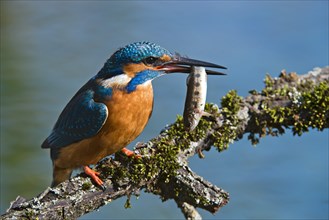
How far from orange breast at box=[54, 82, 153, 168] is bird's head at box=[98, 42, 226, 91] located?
53 millimetres

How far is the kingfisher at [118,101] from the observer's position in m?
4.08

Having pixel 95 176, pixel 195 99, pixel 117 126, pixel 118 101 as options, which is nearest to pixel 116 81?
pixel 118 101

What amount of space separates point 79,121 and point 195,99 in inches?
23.1

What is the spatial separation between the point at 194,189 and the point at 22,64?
149 inches

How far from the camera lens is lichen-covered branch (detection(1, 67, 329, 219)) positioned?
3.62 m

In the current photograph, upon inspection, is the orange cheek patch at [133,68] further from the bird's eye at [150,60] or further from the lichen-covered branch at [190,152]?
the lichen-covered branch at [190,152]

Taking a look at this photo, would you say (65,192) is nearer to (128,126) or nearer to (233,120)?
(128,126)

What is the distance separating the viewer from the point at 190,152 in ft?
13.2

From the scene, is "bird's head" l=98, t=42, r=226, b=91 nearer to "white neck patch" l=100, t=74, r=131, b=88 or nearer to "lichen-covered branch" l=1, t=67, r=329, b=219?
"white neck patch" l=100, t=74, r=131, b=88

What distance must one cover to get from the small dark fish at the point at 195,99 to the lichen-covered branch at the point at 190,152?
0.15m

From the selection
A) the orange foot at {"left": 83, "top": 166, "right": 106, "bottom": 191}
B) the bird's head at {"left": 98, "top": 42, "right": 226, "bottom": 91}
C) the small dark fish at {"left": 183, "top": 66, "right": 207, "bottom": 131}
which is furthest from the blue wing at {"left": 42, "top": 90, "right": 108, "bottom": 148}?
the small dark fish at {"left": 183, "top": 66, "right": 207, "bottom": 131}

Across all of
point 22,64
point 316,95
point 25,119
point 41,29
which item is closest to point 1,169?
point 25,119

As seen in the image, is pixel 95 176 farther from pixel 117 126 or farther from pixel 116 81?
pixel 116 81

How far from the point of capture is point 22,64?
7223 millimetres
